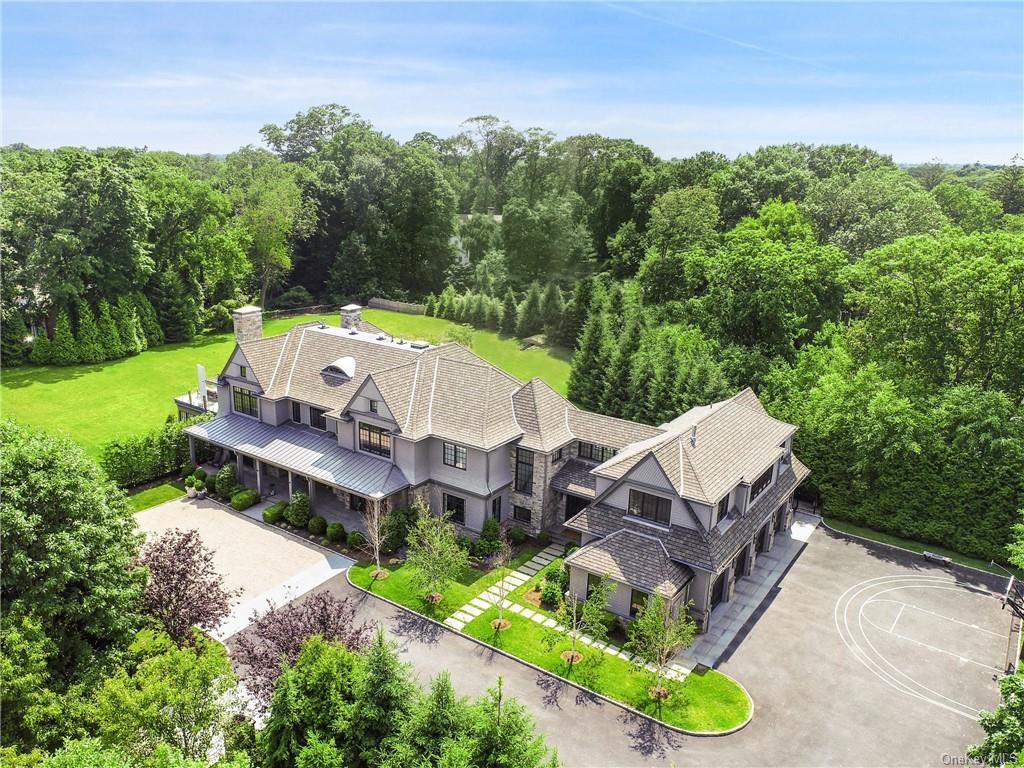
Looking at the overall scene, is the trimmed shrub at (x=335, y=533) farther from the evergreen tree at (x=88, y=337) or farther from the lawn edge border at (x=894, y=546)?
the evergreen tree at (x=88, y=337)

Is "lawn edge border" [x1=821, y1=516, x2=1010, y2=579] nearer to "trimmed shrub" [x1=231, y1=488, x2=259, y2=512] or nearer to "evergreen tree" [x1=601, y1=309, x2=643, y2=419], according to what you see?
"evergreen tree" [x1=601, y1=309, x2=643, y2=419]

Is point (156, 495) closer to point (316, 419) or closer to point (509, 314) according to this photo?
point (316, 419)

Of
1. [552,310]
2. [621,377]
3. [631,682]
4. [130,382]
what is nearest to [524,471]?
[631,682]

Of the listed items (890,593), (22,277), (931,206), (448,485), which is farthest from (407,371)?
(931,206)

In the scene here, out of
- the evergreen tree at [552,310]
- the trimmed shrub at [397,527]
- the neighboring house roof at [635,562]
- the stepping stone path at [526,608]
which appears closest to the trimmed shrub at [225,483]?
the trimmed shrub at [397,527]

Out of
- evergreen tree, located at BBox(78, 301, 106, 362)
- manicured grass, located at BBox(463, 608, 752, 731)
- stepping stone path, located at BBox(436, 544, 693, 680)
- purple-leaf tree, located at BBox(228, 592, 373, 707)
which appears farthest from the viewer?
evergreen tree, located at BBox(78, 301, 106, 362)

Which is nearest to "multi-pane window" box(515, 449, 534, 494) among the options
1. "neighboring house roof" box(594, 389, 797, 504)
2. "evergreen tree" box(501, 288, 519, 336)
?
"neighboring house roof" box(594, 389, 797, 504)
